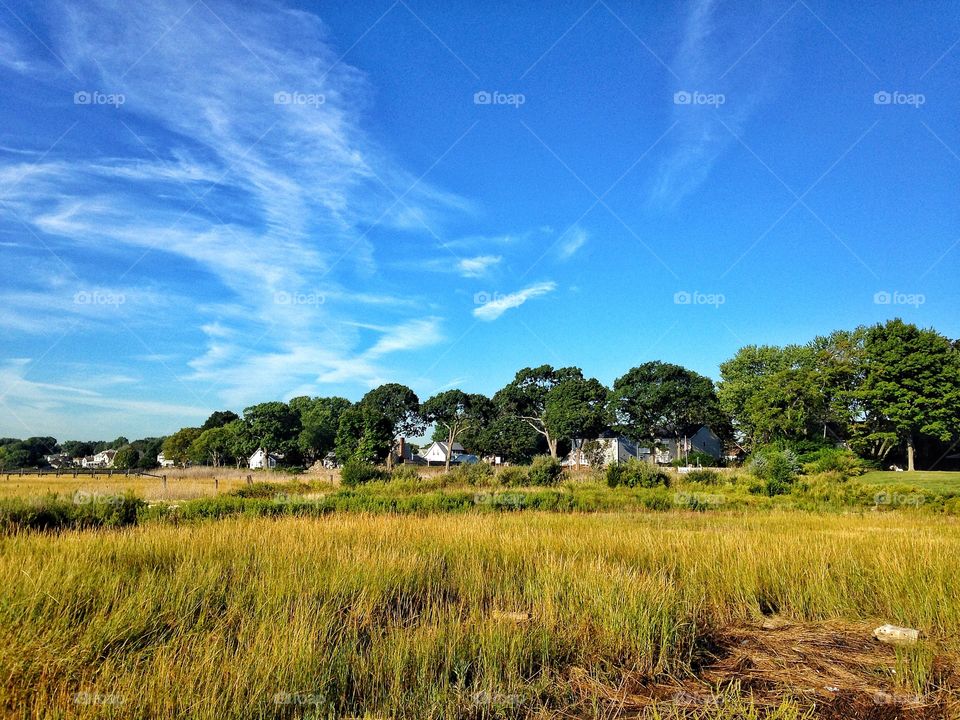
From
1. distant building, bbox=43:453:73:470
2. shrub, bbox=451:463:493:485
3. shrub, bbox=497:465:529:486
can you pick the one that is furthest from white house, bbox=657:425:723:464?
distant building, bbox=43:453:73:470

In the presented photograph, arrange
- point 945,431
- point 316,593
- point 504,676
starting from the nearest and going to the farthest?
1. point 504,676
2. point 316,593
3. point 945,431

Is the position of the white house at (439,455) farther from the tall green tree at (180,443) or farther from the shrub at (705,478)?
the shrub at (705,478)

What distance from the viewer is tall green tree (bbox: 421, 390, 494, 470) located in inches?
2817

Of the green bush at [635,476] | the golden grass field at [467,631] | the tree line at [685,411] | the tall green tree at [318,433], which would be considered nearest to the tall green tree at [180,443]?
the tree line at [685,411]

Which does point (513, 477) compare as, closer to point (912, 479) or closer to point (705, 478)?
point (705, 478)

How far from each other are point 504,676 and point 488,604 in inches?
83.7

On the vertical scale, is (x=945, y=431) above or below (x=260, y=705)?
above

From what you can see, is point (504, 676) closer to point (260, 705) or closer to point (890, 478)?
point (260, 705)

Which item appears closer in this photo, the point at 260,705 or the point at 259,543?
the point at 260,705

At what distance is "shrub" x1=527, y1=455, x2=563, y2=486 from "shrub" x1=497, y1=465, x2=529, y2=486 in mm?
304

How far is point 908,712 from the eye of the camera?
417 centimetres

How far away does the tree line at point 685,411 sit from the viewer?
145 feet

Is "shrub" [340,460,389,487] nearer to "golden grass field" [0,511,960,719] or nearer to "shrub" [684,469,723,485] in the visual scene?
"shrub" [684,469,723,485]

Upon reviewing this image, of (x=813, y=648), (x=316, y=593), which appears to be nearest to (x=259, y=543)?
(x=316, y=593)
